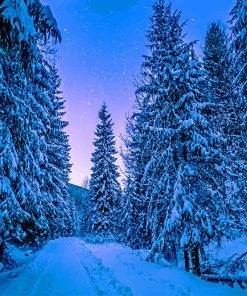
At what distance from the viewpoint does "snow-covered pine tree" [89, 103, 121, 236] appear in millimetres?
30891

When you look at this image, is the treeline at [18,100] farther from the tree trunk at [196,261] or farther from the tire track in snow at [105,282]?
the tree trunk at [196,261]

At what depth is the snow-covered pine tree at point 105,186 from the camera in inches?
1216

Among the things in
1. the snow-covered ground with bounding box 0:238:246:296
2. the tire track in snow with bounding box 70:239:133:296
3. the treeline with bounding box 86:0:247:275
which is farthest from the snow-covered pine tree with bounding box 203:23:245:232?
the tire track in snow with bounding box 70:239:133:296

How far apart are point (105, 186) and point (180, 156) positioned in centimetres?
2237

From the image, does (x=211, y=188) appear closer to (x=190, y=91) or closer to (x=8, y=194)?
(x=190, y=91)

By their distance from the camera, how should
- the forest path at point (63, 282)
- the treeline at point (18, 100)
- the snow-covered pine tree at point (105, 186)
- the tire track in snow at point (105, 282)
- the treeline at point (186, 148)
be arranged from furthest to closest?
the snow-covered pine tree at point (105, 186) → the treeline at point (186, 148) → the forest path at point (63, 282) → the tire track in snow at point (105, 282) → the treeline at point (18, 100)

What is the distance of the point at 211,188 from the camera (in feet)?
33.6

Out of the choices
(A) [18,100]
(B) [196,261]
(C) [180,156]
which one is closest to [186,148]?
(C) [180,156]

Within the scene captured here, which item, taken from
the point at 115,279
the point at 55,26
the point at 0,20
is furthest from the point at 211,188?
the point at 0,20

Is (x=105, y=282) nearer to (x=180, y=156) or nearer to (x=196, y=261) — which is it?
(x=196, y=261)

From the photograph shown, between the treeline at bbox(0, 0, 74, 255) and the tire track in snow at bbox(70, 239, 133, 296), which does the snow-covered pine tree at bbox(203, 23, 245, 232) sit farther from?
the treeline at bbox(0, 0, 74, 255)

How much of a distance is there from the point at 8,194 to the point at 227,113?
15.2 meters

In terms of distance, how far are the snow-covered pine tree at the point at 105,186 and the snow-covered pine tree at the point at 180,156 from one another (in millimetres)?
20282

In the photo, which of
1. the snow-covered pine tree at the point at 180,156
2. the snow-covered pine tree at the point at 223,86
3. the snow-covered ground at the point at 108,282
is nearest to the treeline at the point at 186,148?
the snow-covered pine tree at the point at 180,156
